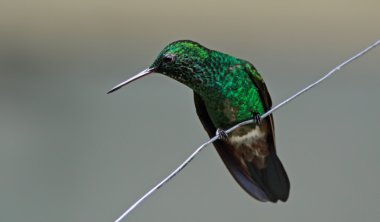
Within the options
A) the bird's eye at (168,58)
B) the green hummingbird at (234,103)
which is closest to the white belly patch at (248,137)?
the green hummingbird at (234,103)

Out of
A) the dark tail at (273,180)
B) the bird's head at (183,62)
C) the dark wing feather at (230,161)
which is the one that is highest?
the bird's head at (183,62)

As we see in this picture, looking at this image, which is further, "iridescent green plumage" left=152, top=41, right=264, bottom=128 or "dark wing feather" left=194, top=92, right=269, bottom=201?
"iridescent green plumage" left=152, top=41, right=264, bottom=128

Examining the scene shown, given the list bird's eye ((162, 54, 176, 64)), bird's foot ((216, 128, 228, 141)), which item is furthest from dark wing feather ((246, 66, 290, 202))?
bird's eye ((162, 54, 176, 64))

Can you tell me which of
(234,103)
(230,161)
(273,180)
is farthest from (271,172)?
(234,103)

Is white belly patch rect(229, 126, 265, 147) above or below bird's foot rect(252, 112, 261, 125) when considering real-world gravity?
below

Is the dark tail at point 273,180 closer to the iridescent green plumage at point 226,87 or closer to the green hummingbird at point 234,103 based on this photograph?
the green hummingbird at point 234,103

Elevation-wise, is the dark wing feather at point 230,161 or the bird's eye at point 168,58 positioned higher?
the bird's eye at point 168,58

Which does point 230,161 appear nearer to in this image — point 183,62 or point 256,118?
point 256,118

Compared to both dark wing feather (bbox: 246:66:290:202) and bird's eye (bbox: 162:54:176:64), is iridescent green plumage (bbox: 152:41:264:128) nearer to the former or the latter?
dark wing feather (bbox: 246:66:290:202)
